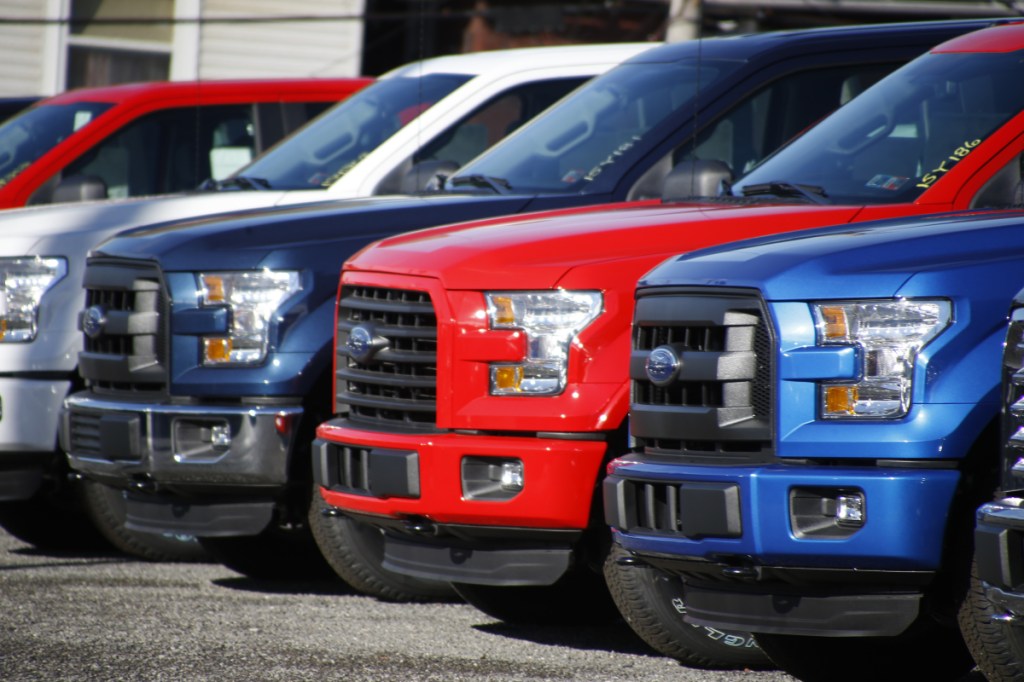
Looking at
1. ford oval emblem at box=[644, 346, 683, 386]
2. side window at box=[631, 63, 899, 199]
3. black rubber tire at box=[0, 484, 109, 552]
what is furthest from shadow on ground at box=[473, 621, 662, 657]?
black rubber tire at box=[0, 484, 109, 552]

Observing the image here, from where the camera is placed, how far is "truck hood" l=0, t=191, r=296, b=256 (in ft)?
26.5

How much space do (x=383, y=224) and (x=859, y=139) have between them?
180 centimetres

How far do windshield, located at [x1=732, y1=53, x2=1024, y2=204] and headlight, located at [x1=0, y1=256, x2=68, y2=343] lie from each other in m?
3.03

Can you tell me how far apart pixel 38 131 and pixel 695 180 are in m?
5.89

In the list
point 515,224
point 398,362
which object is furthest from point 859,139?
point 398,362

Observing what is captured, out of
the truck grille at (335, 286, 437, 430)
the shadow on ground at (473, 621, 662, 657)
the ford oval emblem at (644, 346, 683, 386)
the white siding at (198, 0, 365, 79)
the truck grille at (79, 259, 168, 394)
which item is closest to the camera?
the ford oval emblem at (644, 346, 683, 386)

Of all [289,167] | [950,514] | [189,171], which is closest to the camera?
[950,514]

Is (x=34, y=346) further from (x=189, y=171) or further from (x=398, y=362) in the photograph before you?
(x=189, y=171)

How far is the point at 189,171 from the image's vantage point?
1113cm

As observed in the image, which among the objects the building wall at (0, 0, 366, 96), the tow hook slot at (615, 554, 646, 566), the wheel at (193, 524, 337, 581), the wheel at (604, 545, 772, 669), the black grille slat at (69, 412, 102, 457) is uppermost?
the building wall at (0, 0, 366, 96)

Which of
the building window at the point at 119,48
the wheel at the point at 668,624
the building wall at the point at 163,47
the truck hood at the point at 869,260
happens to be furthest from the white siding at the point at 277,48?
the truck hood at the point at 869,260

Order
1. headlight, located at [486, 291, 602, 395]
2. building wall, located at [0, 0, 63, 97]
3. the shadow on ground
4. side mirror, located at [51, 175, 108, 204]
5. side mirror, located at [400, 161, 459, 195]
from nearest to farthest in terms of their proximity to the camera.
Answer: headlight, located at [486, 291, 602, 395] → the shadow on ground → side mirror, located at [400, 161, 459, 195] → side mirror, located at [51, 175, 108, 204] → building wall, located at [0, 0, 63, 97]

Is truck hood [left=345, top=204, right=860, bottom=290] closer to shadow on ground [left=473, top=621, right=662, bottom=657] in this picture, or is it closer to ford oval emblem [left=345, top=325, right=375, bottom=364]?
ford oval emblem [left=345, top=325, right=375, bottom=364]

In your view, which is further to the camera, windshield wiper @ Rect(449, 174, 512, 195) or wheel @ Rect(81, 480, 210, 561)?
wheel @ Rect(81, 480, 210, 561)
